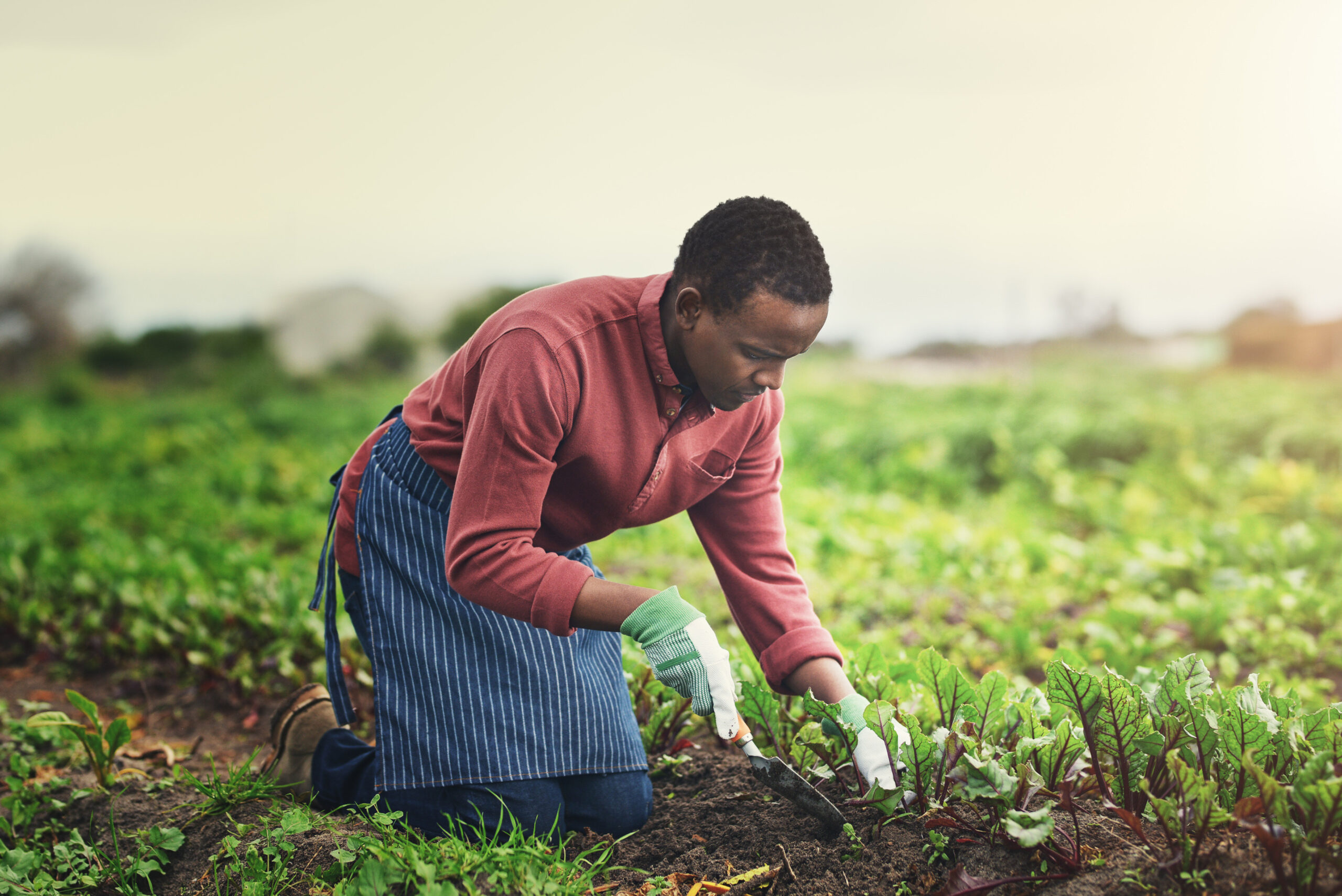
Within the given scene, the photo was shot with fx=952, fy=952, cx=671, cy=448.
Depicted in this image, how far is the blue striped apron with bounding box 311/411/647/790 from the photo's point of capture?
1859 mm

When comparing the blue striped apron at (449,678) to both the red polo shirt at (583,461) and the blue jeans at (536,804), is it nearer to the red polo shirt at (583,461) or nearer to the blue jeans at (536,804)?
the blue jeans at (536,804)

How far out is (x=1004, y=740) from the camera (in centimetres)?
185

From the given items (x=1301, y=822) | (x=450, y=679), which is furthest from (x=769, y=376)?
(x=1301, y=822)

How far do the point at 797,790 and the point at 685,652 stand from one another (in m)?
0.37

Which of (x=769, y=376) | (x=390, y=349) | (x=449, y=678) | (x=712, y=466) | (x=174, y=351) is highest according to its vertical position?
(x=769, y=376)

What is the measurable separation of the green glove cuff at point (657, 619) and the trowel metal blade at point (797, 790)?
1.12 ft

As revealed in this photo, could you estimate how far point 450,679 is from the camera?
6.22 ft

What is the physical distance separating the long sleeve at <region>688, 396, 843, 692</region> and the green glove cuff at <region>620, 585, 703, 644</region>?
0.44m

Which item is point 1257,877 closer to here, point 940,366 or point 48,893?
point 48,893

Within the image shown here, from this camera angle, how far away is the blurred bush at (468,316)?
16172mm

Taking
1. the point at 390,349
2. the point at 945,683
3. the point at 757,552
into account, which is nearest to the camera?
the point at 945,683

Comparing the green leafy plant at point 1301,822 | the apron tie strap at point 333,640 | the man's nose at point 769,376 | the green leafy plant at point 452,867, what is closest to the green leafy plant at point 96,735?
the apron tie strap at point 333,640

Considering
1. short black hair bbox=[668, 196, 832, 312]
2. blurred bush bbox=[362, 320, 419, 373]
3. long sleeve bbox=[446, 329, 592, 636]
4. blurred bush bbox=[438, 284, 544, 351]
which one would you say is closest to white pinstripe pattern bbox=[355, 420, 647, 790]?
long sleeve bbox=[446, 329, 592, 636]

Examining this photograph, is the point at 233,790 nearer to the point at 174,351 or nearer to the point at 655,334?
the point at 655,334
